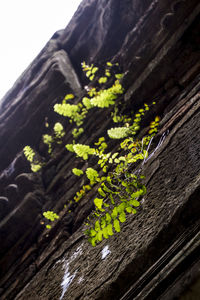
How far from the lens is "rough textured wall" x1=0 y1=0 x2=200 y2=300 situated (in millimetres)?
2010

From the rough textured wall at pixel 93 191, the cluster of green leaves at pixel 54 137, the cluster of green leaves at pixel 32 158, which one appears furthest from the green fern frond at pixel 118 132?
the cluster of green leaves at pixel 32 158

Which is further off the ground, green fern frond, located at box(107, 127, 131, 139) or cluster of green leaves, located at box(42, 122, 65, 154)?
cluster of green leaves, located at box(42, 122, 65, 154)

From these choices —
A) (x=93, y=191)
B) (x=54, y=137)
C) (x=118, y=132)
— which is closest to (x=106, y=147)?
(x=118, y=132)

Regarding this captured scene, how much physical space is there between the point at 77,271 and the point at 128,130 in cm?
276

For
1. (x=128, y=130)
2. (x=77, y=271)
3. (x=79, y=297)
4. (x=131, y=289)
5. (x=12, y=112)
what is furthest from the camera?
(x=12, y=112)

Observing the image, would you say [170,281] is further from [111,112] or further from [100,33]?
[100,33]

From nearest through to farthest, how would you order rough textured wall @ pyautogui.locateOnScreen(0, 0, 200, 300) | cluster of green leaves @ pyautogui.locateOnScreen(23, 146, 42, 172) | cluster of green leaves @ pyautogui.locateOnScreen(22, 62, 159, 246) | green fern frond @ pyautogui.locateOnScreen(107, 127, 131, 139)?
rough textured wall @ pyautogui.locateOnScreen(0, 0, 200, 300) < cluster of green leaves @ pyautogui.locateOnScreen(22, 62, 159, 246) < green fern frond @ pyautogui.locateOnScreen(107, 127, 131, 139) < cluster of green leaves @ pyautogui.locateOnScreen(23, 146, 42, 172)

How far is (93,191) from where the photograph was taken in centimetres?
432

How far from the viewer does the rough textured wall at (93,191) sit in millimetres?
2010

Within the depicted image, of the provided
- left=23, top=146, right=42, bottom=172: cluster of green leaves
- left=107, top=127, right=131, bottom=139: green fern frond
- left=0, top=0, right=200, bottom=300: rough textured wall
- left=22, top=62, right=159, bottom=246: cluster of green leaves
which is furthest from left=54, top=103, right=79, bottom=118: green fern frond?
left=107, top=127, right=131, bottom=139: green fern frond

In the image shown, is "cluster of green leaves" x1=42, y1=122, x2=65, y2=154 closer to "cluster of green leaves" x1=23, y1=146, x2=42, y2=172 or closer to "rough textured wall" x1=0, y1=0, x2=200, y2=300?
"rough textured wall" x1=0, y1=0, x2=200, y2=300

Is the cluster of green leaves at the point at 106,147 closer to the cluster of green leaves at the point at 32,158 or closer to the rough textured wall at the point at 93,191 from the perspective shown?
the cluster of green leaves at the point at 32,158

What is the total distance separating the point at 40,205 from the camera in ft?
17.9

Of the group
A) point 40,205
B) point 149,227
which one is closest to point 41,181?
point 40,205
